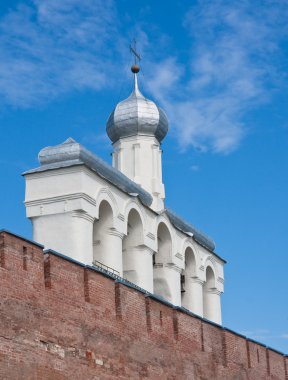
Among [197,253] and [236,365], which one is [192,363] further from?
[197,253]

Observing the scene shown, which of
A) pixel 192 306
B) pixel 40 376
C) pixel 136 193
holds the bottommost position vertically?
pixel 40 376

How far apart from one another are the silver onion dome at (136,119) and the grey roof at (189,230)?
2409 mm

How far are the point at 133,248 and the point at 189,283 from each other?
3.27 m

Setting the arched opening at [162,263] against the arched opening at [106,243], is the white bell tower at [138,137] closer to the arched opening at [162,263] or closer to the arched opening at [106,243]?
the arched opening at [162,263]

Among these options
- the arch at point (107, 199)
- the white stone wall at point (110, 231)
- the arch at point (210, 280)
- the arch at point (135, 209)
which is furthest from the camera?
the arch at point (210, 280)

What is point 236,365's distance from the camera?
19.9 metres

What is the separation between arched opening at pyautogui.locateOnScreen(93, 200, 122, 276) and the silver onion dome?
176 inches

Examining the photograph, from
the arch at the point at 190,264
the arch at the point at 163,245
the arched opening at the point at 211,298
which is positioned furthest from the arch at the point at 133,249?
the arched opening at the point at 211,298

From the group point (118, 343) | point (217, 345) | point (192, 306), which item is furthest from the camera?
point (192, 306)

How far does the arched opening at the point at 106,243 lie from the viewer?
2369 centimetres

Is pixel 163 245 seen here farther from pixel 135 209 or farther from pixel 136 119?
pixel 136 119

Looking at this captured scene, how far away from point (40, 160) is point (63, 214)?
5.47 feet

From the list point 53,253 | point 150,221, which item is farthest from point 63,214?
point 53,253

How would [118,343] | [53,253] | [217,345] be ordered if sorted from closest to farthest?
[53,253], [118,343], [217,345]
